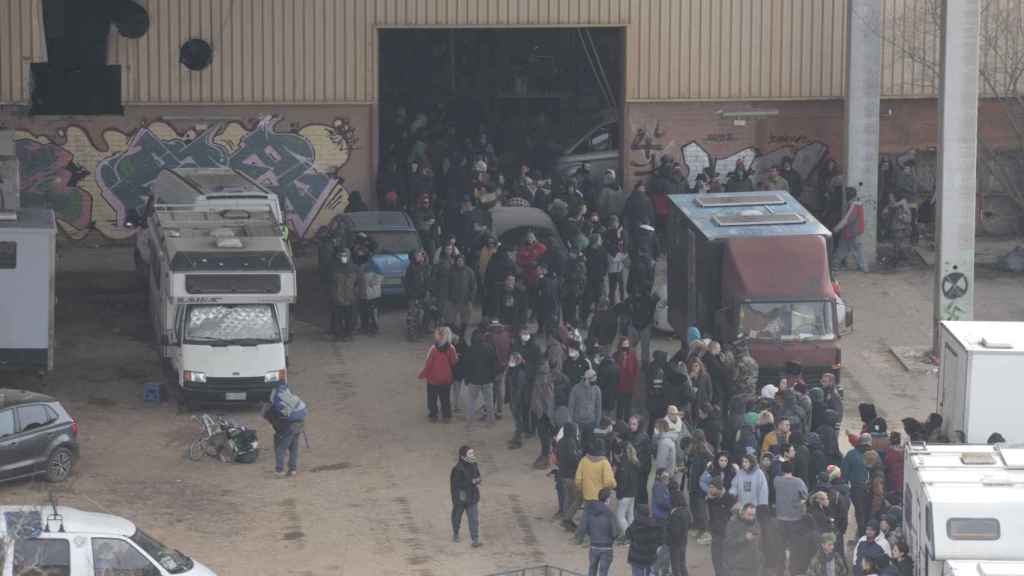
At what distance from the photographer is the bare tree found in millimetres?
41906

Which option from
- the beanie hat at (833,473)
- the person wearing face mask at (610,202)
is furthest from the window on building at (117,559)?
the person wearing face mask at (610,202)

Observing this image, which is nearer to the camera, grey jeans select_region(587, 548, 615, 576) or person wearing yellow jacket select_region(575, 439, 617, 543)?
grey jeans select_region(587, 548, 615, 576)

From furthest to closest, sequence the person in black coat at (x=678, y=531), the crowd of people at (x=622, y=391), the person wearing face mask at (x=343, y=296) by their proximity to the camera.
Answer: the person wearing face mask at (x=343, y=296) < the crowd of people at (x=622, y=391) < the person in black coat at (x=678, y=531)

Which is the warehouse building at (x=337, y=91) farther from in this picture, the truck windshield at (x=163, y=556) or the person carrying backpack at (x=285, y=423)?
the truck windshield at (x=163, y=556)

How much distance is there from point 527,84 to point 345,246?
15410 mm

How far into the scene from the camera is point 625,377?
3044 centimetres

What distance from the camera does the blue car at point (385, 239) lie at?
37688 millimetres

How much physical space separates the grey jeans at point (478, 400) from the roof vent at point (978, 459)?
9.89 m

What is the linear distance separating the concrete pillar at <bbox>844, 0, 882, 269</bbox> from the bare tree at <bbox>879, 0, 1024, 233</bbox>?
1401mm

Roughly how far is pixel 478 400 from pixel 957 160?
887cm

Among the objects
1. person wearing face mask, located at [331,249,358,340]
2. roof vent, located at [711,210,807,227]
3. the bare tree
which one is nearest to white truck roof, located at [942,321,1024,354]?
roof vent, located at [711,210,807,227]

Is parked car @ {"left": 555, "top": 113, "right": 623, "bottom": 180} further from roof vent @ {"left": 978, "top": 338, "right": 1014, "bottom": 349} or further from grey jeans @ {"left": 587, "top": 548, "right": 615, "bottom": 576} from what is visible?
grey jeans @ {"left": 587, "top": 548, "right": 615, "bottom": 576}

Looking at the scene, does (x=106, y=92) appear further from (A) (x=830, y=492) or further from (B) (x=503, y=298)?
(A) (x=830, y=492)

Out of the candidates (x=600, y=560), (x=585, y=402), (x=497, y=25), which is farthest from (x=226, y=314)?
(x=497, y=25)
